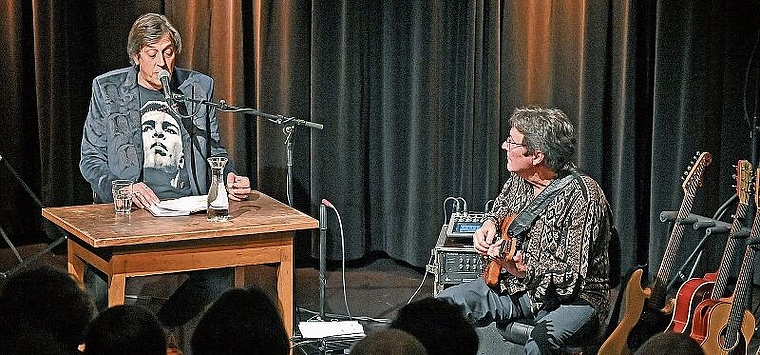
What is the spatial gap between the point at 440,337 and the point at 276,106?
12.6ft

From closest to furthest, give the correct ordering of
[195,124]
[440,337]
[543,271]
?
[440,337], [543,271], [195,124]

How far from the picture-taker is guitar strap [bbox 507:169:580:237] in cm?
382

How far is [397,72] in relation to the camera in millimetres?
5930

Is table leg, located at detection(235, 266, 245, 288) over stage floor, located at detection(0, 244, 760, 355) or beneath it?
over

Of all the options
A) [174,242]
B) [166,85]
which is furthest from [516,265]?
[166,85]

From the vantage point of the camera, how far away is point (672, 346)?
184cm

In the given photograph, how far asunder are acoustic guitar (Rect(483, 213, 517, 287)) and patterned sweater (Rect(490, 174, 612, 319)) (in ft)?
0.12

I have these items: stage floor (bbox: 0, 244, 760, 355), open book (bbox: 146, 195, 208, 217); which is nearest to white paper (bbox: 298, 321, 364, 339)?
stage floor (bbox: 0, 244, 760, 355)

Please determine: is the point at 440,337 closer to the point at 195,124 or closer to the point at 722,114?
the point at 195,124

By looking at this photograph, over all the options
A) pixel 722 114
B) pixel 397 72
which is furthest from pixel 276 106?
pixel 722 114

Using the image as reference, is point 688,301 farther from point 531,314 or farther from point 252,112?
point 252,112

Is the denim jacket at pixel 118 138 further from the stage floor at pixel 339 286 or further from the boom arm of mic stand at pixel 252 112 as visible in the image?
the stage floor at pixel 339 286

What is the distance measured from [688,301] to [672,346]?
2.27m

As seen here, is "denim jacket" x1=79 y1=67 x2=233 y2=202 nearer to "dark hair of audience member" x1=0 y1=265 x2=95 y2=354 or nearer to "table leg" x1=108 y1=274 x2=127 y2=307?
"table leg" x1=108 y1=274 x2=127 y2=307
